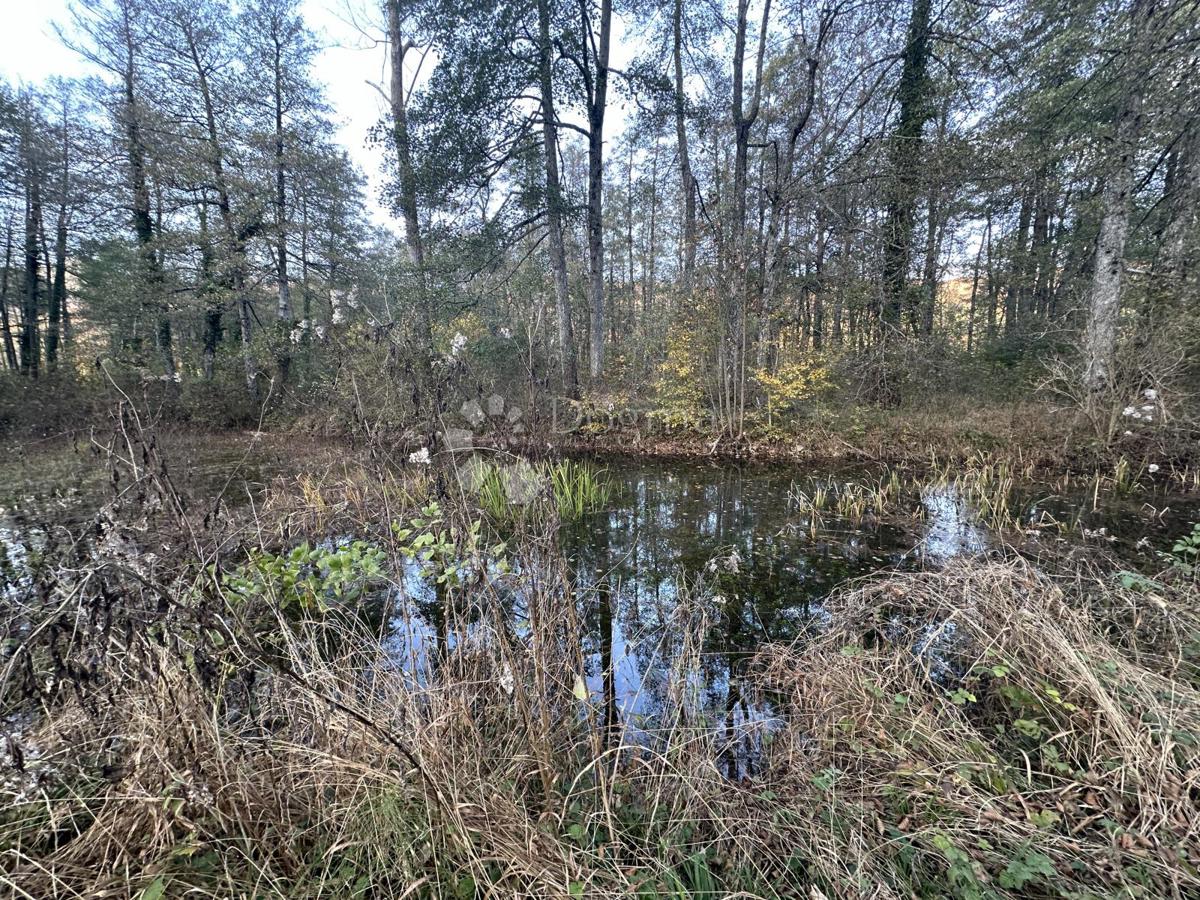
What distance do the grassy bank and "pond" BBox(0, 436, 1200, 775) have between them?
1.07 ft

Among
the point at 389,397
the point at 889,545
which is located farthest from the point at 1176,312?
the point at 389,397

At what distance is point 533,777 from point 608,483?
477cm

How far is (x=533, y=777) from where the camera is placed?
6.17 ft

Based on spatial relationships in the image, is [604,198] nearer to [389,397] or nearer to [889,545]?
[389,397]

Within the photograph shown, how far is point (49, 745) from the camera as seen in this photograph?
1556 millimetres

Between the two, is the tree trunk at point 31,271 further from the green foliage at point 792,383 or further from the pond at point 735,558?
the green foliage at point 792,383

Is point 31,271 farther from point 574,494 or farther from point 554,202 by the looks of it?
point 574,494

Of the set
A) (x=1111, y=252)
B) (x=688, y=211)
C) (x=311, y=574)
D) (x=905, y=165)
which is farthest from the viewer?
(x=688, y=211)

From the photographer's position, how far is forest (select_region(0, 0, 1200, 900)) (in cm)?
142

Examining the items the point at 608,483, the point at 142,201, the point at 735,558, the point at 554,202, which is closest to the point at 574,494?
the point at 608,483

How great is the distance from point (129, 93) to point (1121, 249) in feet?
70.2

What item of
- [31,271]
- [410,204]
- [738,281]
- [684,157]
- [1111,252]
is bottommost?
[738,281]

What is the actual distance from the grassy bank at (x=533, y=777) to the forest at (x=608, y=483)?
0.07 feet

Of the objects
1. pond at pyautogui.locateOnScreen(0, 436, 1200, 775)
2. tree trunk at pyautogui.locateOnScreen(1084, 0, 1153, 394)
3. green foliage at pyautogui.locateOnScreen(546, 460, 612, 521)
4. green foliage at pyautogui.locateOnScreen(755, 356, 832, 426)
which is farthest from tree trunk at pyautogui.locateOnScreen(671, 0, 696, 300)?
tree trunk at pyautogui.locateOnScreen(1084, 0, 1153, 394)
